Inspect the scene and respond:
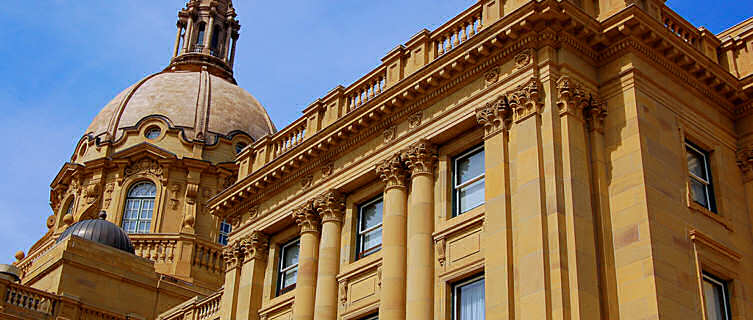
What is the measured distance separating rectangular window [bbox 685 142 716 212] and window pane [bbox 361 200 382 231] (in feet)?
25.4

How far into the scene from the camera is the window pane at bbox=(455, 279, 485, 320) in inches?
790

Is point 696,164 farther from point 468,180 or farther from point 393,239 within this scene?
point 393,239

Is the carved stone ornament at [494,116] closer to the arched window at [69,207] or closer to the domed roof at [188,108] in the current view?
the domed roof at [188,108]

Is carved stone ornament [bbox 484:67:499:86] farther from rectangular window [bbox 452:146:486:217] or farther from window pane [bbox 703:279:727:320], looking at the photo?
window pane [bbox 703:279:727:320]

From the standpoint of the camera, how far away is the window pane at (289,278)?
26855 millimetres

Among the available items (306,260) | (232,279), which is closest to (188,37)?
(232,279)

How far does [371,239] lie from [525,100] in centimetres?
621

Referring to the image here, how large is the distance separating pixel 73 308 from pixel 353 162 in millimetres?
14681

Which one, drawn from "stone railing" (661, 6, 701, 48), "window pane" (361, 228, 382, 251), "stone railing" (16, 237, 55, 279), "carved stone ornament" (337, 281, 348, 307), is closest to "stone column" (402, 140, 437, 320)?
"window pane" (361, 228, 382, 251)

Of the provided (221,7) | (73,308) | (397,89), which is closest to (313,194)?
(397,89)

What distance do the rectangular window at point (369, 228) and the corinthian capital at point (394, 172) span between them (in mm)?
1246

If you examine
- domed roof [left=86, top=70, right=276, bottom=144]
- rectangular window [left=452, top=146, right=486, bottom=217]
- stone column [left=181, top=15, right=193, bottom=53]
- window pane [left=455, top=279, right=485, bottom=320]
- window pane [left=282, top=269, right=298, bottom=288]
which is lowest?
window pane [left=455, top=279, right=485, bottom=320]

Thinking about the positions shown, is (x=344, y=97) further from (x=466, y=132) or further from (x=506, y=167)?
(x=506, y=167)

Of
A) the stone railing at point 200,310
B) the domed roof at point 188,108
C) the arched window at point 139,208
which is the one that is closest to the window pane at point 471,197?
the stone railing at point 200,310
